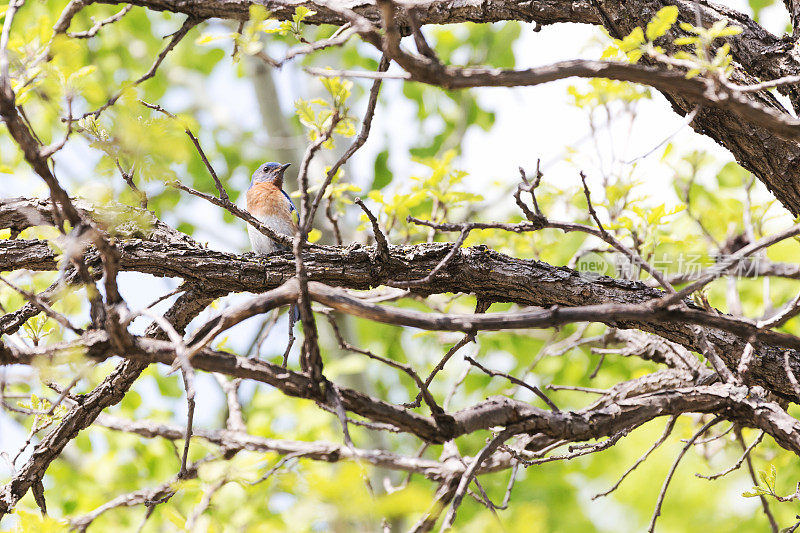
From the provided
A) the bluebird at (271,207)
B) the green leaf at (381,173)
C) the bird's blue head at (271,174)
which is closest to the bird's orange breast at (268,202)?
the bluebird at (271,207)

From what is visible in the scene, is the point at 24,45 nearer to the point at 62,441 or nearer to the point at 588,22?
the point at 62,441

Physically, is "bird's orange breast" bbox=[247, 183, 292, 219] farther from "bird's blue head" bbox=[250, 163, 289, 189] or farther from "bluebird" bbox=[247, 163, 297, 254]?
"bird's blue head" bbox=[250, 163, 289, 189]

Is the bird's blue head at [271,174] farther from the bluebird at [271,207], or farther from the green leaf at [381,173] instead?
the green leaf at [381,173]

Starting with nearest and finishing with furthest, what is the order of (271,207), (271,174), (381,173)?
(271,207) → (271,174) → (381,173)

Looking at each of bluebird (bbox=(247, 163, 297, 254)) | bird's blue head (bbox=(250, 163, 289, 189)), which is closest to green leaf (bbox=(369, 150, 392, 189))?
bird's blue head (bbox=(250, 163, 289, 189))

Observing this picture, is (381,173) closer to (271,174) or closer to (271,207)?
(271,174)

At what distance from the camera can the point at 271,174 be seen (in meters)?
5.58

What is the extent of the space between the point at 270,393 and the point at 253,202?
164 cm

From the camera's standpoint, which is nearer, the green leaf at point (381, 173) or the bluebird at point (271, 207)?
the bluebird at point (271, 207)

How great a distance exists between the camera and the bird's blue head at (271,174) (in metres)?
5.52

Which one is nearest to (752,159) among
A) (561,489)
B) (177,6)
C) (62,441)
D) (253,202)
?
(177,6)

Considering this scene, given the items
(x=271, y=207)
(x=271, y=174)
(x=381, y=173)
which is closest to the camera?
(x=271, y=207)

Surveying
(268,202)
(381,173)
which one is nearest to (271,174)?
(268,202)

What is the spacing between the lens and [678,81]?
70.3 inches
